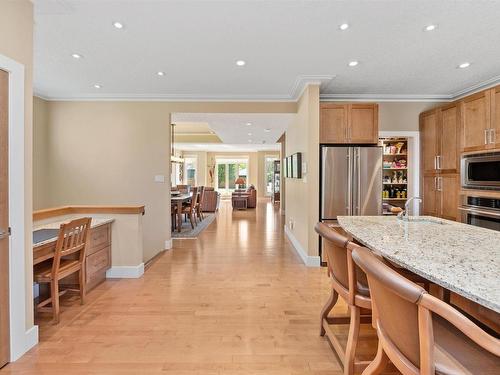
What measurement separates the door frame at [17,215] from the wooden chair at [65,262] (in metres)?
0.32

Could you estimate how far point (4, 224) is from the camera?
6.14 ft

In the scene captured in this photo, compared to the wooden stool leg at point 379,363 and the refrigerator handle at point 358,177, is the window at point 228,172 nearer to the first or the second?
the refrigerator handle at point 358,177

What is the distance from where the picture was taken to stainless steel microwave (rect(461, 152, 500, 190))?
328 centimetres

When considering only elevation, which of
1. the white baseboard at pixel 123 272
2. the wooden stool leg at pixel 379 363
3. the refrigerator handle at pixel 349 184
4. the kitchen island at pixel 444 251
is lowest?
the white baseboard at pixel 123 272

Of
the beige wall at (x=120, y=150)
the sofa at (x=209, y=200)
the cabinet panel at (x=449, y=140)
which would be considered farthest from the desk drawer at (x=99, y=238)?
the sofa at (x=209, y=200)

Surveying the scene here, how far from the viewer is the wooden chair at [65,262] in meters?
2.36

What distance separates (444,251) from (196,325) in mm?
1964

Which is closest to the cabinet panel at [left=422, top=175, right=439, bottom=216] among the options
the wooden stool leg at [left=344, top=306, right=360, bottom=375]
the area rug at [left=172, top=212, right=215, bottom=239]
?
the wooden stool leg at [left=344, top=306, right=360, bottom=375]

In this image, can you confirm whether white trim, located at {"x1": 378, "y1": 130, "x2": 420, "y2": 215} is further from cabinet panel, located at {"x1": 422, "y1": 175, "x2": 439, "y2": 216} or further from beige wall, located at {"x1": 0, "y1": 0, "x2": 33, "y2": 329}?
beige wall, located at {"x1": 0, "y1": 0, "x2": 33, "y2": 329}

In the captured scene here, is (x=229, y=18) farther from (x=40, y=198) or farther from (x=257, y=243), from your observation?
(x=40, y=198)

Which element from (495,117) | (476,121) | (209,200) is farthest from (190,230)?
(495,117)

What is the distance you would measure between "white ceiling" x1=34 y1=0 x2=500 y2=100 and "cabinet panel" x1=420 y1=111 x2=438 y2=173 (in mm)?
452

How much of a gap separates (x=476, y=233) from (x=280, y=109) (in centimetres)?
362

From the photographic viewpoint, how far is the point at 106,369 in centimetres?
185
